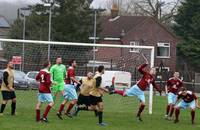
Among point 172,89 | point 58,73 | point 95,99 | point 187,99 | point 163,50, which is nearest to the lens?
point 95,99

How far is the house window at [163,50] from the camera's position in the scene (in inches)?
3061

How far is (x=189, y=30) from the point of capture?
238 ft

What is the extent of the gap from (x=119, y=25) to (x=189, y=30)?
35.6 ft

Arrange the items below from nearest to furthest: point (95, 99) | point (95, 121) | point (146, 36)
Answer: point (95, 99)
point (95, 121)
point (146, 36)

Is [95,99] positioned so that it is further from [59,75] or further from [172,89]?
[172,89]

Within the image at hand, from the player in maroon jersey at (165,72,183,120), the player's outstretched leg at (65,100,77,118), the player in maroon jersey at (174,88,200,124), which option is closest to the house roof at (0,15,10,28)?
the player in maroon jersey at (165,72,183,120)

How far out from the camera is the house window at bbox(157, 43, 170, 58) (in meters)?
77.8

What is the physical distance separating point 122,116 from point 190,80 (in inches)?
1609

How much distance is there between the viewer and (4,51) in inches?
1147

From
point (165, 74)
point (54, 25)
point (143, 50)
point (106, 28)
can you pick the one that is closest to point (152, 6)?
point (106, 28)

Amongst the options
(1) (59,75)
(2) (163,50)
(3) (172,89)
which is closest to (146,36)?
(2) (163,50)

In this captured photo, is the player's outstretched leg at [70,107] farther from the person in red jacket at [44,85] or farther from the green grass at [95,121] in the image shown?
the person in red jacket at [44,85]

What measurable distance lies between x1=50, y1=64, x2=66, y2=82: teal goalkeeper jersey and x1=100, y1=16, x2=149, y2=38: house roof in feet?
172

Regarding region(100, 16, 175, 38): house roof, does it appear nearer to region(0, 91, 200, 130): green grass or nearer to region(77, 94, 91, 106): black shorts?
region(0, 91, 200, 130): green grass
